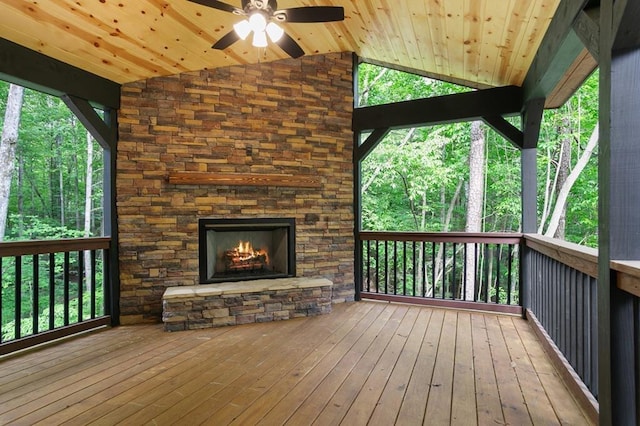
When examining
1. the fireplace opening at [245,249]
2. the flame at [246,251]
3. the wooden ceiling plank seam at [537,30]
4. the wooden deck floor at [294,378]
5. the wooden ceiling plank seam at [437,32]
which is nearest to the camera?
the wooden deck floor at [294,378]

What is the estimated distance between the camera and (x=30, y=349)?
9.56 feet

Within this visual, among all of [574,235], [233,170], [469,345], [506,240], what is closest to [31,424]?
[233,170]

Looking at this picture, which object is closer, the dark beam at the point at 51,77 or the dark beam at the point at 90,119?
the dark beam at the point at 51,77

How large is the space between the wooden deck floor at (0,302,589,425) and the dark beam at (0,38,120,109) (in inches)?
91.6

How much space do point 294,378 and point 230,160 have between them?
2637 mm

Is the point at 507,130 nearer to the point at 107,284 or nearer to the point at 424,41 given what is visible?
the point at 424,41

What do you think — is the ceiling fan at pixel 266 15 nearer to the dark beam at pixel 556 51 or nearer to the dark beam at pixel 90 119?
the dark beam at pixel 556 51

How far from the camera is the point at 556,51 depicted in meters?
2.49

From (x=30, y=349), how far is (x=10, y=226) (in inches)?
226

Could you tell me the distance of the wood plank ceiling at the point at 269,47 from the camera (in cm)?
263

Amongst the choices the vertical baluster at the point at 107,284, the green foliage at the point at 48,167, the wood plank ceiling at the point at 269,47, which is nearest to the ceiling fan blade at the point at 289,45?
the wood plank ceiling at the point at 269,47

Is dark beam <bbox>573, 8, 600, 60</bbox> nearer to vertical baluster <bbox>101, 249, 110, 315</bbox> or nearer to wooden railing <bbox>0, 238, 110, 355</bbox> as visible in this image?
wooden railing <bbox>0, 238, 110, 355</bbox>

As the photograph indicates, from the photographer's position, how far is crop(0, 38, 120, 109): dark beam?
2713 millimetres

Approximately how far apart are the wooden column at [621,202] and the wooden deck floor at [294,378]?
0.44m
